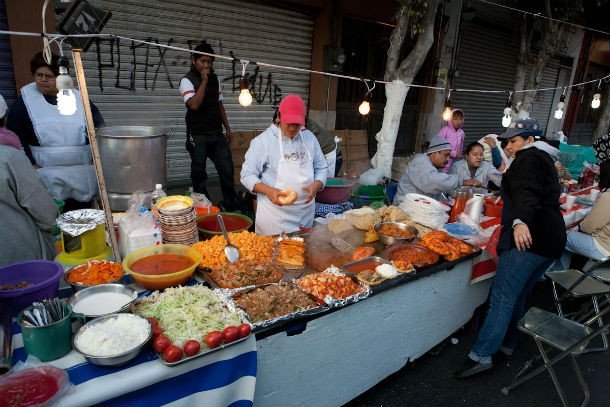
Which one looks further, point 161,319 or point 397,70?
point 397,70

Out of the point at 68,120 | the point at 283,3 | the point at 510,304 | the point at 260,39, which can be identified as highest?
the point at 283,3

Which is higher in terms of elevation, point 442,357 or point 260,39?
point 260,39

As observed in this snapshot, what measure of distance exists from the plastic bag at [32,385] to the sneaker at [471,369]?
3350mm

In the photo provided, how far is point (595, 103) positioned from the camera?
1139 cm

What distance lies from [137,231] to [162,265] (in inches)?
14.7

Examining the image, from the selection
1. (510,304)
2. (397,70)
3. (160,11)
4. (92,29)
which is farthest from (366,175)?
(92,29)

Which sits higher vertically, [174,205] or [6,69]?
[6,69]

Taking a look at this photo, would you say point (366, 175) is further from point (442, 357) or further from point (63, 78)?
point (63, 78)

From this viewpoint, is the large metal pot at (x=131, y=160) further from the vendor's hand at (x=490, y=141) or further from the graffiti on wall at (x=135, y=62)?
the vendor's hand at (x=490, y=141)

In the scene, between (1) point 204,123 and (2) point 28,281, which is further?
(1) point 204,123

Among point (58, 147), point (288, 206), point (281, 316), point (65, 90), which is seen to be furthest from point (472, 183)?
point (58, 147)

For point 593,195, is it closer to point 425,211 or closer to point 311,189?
point 425,211

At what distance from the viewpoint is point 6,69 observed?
5.62 m

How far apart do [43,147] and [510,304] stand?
15.6ft
